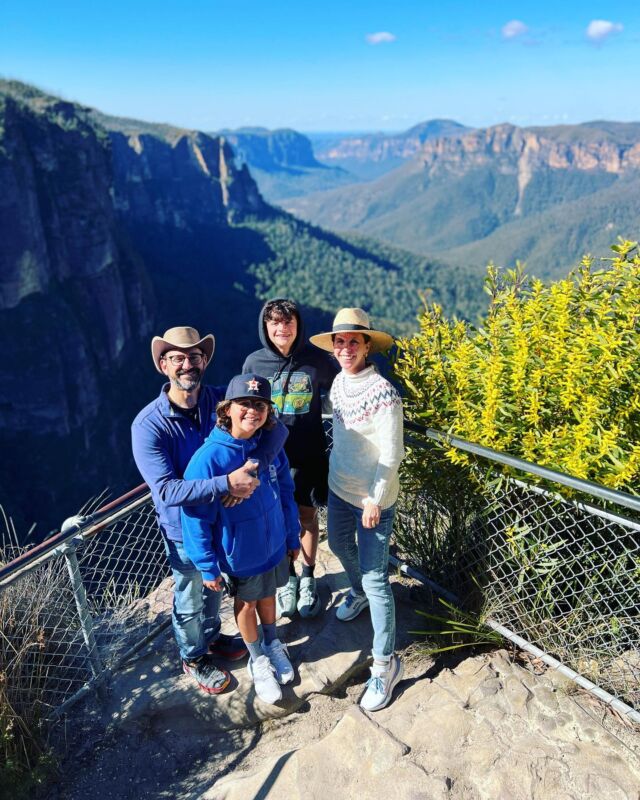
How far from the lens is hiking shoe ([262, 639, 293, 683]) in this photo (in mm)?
3223

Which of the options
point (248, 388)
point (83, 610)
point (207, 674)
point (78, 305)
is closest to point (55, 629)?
point (83, 610)

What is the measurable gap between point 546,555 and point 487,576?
0.42 m

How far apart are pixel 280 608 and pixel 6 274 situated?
138ft

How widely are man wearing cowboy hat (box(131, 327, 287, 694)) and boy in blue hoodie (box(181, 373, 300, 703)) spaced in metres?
0.10

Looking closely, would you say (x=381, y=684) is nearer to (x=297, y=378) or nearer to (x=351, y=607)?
(x=351, y=607)

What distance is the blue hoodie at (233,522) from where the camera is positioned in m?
2.85

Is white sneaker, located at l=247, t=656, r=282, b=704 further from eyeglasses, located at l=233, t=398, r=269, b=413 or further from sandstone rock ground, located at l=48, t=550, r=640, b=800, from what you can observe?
eyeglasses, located at l=233, t=398, r=269, b=413

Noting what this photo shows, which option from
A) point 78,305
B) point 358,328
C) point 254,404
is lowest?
point 78,305

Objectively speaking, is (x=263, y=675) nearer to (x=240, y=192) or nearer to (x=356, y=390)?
(x=356, y=390)

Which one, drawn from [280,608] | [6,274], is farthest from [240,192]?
[280,608]

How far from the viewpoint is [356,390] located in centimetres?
304

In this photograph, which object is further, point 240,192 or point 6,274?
point 240,192

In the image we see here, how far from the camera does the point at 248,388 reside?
2.78m

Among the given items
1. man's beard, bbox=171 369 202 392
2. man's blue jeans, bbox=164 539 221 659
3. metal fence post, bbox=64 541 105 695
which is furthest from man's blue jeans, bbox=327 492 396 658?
metal fence post, bbox=64 541 105 695
